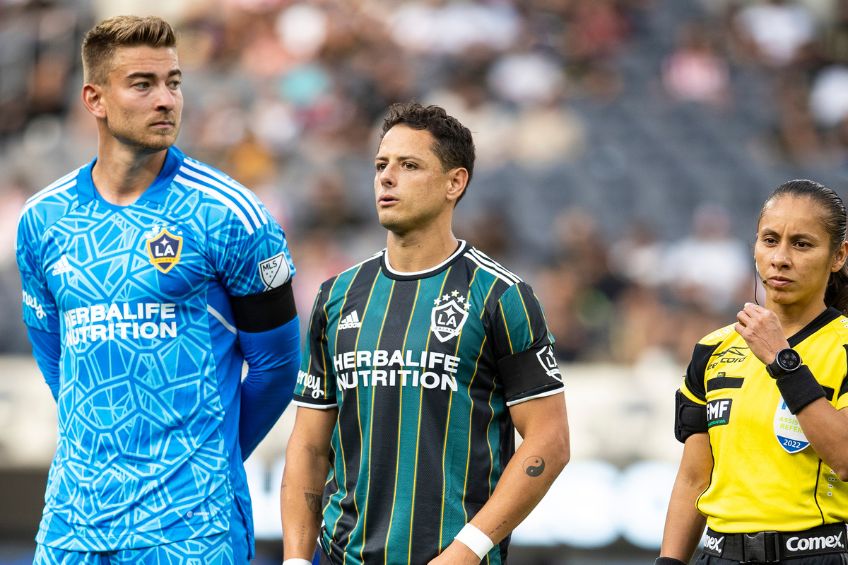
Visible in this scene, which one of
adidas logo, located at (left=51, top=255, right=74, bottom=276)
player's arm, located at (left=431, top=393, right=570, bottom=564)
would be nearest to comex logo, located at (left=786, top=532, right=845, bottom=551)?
player's arm, located at (left=431, top=393, right=570, bottom=564)

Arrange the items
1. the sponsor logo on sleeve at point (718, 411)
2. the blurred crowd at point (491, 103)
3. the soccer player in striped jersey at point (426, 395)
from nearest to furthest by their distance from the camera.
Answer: the soccer player in striped jersey at point (426, 395) → the sponsor logo on sleeve at point (718, 411) → the blurred crowd at point (491, 103)

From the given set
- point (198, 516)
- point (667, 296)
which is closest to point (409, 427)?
point (198, 516)

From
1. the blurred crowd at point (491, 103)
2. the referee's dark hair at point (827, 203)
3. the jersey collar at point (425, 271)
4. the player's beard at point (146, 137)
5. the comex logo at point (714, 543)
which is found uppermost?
the blurred crowd at point (491, 103)

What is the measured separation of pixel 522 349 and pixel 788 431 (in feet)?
2.78

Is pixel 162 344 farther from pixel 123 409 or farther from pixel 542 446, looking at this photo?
pixel 542 446

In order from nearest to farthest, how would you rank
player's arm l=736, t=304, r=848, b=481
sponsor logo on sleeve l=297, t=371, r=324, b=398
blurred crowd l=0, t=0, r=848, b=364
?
player's arm l=736, t=304, r=848, b=481 → sponsor logo on sleeve l=297, t=371, r=324, b=398 → blurred crowd l=0, t=0, r=848, b=364

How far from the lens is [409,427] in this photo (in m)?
4.28

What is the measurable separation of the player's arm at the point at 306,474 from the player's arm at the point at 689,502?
3.78 ft

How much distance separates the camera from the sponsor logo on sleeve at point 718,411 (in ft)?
14.2

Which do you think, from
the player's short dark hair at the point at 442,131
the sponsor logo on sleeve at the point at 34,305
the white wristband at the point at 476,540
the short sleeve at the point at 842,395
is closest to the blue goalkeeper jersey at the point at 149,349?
the sponsor logo on sleeve at the point at 34,305

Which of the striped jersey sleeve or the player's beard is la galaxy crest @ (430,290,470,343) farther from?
the player's beard

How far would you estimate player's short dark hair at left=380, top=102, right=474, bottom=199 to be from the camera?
4.50 m

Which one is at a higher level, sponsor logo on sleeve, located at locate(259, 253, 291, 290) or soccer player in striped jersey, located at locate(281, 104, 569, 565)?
sponsor logo on sleeve, located at locate(259, 253, 291, 290)

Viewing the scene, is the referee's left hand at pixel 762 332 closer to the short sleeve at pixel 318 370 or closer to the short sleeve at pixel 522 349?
the short sleeve at pixel 522 349
